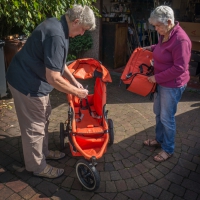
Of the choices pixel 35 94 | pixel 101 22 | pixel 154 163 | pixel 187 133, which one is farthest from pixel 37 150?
pixel 101 22

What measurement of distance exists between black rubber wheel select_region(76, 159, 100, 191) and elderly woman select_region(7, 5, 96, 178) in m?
0.34

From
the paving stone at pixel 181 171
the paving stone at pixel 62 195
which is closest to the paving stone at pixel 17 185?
the paving stone at pixel 62 195

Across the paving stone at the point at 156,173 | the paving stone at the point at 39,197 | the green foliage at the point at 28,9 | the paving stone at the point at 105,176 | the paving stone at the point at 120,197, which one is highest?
the green foliage at the point at 28,9

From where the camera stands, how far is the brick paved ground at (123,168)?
2.89 metres

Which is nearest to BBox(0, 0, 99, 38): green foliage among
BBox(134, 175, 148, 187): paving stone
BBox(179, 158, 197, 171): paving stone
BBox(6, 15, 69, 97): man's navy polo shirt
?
BBox(6, 15, 69, 97): man's navy polo shirt

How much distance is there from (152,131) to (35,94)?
2343 mm

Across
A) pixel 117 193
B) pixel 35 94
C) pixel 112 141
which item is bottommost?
pixel 117 193

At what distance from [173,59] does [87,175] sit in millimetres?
1683

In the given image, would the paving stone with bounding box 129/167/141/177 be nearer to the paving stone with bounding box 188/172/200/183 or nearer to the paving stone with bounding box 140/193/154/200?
the paving stone with bounding box 140/193/154/200

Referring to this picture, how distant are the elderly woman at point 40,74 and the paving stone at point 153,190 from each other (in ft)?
3.60

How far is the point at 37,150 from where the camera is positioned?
2918mm

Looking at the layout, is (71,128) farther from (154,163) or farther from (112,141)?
(154,163)

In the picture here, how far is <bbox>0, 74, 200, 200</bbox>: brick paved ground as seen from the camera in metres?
2.89

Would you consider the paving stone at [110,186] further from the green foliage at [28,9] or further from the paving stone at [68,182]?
the green foliage at [28,9]
